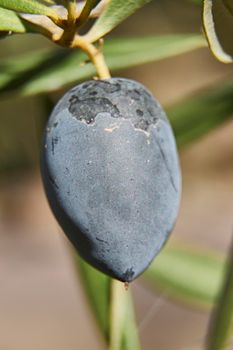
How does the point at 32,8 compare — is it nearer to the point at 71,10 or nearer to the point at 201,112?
the point at 71,10

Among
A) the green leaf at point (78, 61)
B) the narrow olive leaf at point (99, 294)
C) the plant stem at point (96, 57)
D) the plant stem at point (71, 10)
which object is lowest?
the narrow olive leaf at point (99, 294)

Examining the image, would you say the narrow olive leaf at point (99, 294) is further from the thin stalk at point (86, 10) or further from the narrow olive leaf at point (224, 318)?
the thin stalk at point (86, 10)

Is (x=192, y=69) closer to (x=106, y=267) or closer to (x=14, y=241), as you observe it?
(x=14, y=241)

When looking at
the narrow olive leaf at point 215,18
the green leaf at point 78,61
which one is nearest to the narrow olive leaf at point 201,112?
the green leaf at point 78,61

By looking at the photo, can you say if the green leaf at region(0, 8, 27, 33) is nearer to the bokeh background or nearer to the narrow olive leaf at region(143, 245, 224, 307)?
the narrow olive leaf at region(143, 245, 224, 307)

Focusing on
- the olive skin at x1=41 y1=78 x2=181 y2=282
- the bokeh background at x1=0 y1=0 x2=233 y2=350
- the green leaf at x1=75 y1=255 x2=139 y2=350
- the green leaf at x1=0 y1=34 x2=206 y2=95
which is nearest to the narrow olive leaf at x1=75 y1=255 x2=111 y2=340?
the green leaf at x1=75 y1=255 x2=139 y2=350

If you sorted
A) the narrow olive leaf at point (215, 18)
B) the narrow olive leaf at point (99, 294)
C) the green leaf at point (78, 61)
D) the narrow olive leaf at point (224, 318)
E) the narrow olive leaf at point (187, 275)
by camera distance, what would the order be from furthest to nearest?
the narrow olive leaf at point (187, 275)
the narrow olive leaf at point (99, 294)
the narrow olive leaf at point (224, 318)
the green leaf at point (78, 61)
the narrow olive leaf at point (215, 18)
